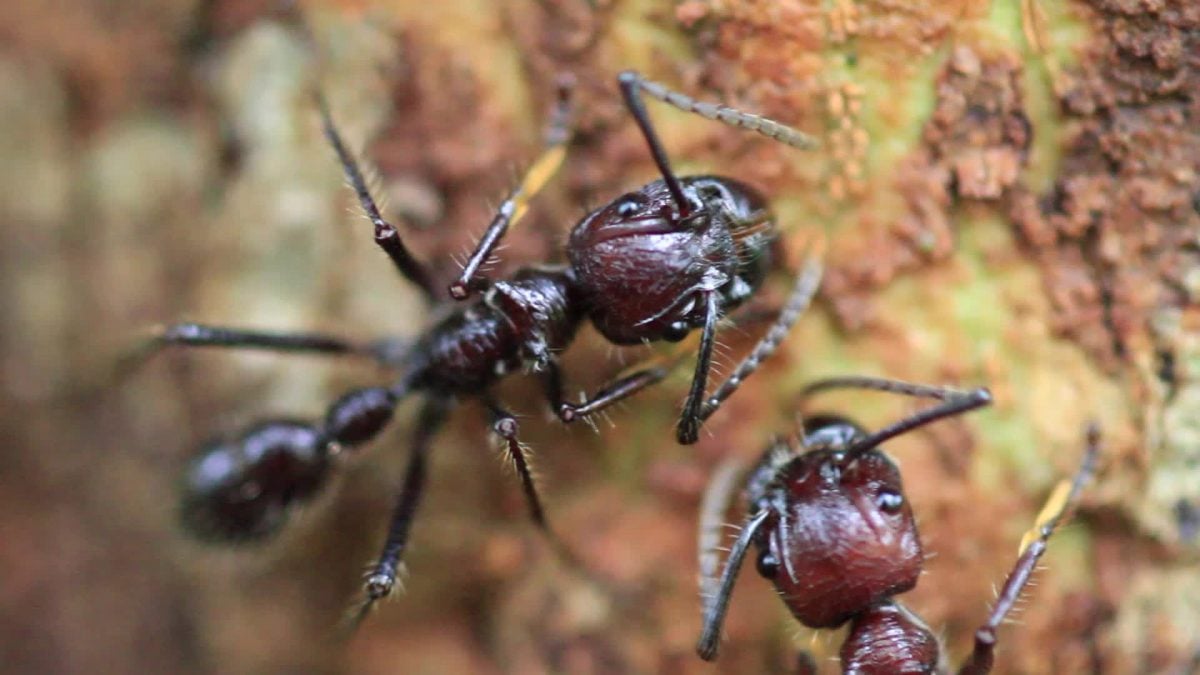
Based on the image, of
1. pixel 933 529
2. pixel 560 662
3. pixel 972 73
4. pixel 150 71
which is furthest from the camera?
pixel 150 71

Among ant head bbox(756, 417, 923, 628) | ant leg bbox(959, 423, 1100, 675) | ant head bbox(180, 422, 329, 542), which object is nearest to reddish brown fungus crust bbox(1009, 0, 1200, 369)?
ant leg bbox(959, 423, 1100, 675)

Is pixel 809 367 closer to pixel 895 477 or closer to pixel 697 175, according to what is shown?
pixel 895 477

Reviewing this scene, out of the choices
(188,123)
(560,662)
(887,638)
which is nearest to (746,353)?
(887,638)

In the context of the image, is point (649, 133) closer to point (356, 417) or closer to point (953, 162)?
point (953, 162)

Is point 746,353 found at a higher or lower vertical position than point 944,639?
higher

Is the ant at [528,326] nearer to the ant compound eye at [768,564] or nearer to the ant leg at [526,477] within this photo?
the ant leg at [526,477]

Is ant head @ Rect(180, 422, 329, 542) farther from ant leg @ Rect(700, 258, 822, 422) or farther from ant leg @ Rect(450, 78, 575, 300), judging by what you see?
ant leg @ Rect(700, 258, 822, 422)

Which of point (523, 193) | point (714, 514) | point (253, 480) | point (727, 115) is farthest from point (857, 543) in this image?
point (253, 480)

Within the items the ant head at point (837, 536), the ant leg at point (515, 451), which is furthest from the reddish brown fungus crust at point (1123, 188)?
the ant leg at point (515, 451)
